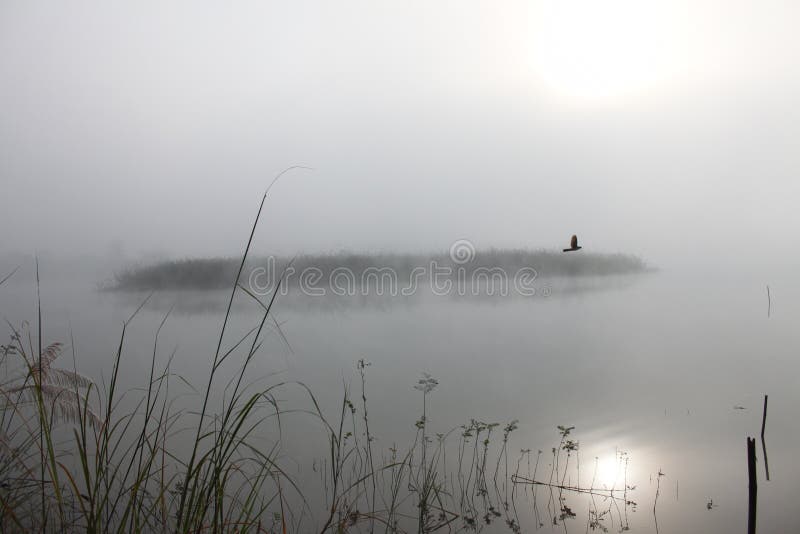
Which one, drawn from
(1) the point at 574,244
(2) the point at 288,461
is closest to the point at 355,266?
(2) the point at 288,461

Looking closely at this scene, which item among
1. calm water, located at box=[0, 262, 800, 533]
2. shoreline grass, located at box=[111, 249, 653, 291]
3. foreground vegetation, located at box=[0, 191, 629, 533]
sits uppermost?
shoreline grass, located at box=[111, 249, 653, 291]

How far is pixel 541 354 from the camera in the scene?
2.15 meters

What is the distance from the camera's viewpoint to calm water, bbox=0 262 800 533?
196 cm

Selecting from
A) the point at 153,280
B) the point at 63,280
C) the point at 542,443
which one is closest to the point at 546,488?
the point at 542,443

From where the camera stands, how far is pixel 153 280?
2125 millimetres

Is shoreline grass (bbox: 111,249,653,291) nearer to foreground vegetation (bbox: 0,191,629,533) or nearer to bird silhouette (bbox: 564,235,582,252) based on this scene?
bird silhouette (bbox: 564,235,582,252)

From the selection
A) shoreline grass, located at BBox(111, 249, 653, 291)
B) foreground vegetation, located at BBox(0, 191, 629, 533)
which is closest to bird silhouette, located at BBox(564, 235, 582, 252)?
shoreline grass, located at BBox(111, 249, 653, 291)

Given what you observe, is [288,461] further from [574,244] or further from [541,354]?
[574,244]

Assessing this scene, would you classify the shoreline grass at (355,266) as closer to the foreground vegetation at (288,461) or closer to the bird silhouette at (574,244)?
the bird silhouette at (574,244)

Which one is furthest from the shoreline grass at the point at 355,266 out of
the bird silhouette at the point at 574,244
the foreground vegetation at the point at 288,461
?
the foreground vegetation at the point at 288,461

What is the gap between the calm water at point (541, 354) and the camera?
1965mm

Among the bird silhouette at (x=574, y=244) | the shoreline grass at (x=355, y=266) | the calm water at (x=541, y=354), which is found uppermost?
the bird silhouette at (x=574, y=244)

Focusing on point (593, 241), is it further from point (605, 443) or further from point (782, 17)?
point (782, 17)

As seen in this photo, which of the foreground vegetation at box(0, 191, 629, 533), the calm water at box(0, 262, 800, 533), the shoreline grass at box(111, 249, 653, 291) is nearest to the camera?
the foreground vegetation at box(0, 191, 629, 533)
